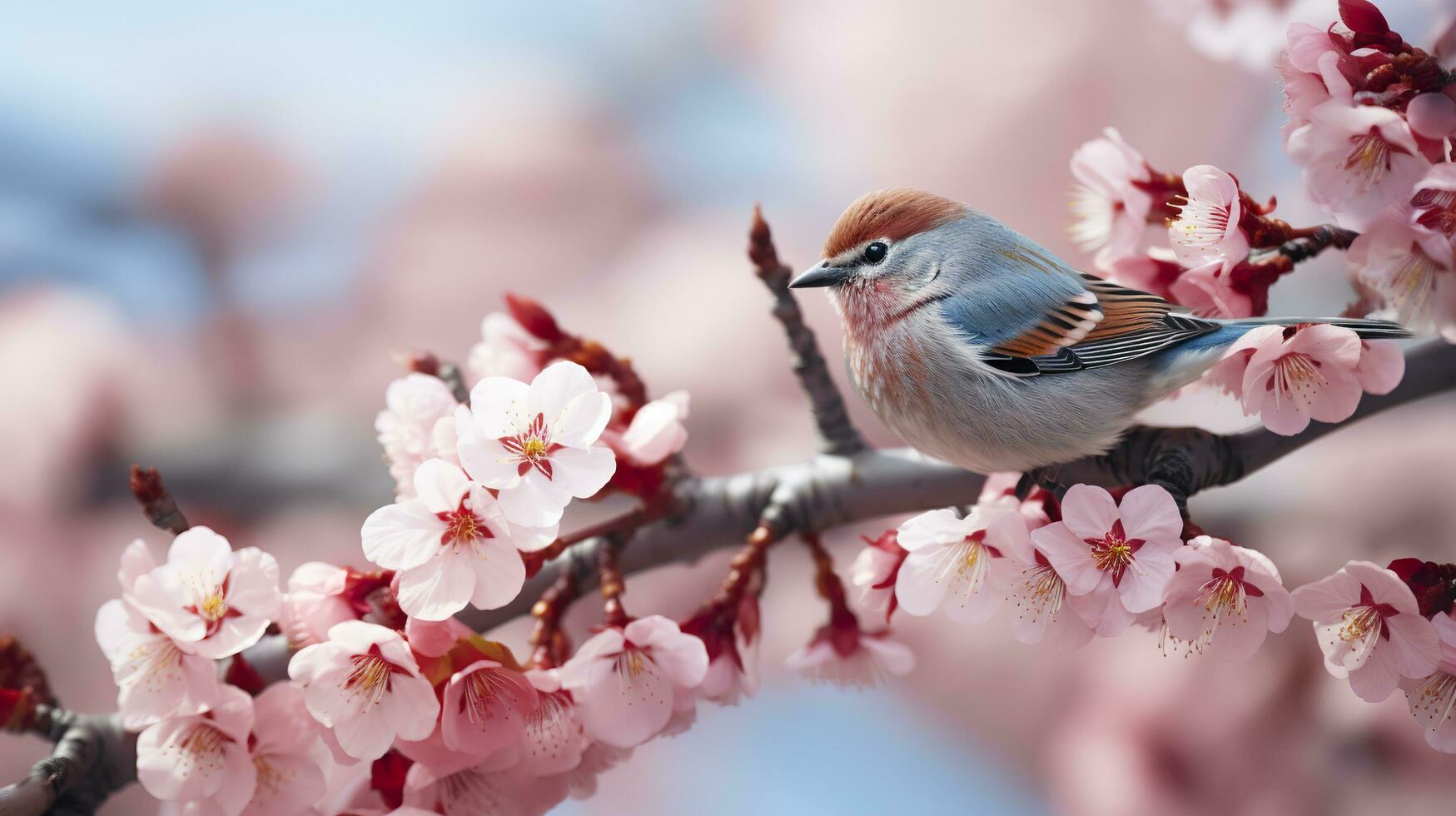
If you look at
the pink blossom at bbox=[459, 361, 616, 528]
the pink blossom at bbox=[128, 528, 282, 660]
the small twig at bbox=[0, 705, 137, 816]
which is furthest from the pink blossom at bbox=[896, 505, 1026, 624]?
the small twig at bbox=[0, 705, 137, 816]

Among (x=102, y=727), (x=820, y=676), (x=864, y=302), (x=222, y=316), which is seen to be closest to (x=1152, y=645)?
(x=820, y=676)

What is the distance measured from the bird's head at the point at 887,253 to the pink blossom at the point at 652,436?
0.23 feet

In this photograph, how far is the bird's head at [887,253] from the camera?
0.33m

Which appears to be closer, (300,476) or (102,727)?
(102,727)

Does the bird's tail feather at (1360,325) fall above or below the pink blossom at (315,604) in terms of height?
above

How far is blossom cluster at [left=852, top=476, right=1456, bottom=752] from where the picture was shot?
27 cm

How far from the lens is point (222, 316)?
930 millimetres

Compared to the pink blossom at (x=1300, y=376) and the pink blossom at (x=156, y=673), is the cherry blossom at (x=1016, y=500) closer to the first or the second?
the pink blossom at (x=1300, y=376)

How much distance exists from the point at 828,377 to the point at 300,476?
65cm

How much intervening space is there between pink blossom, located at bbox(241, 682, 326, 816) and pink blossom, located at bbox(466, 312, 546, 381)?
0.15m

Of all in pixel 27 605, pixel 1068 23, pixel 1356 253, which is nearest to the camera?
pixel 1356 253

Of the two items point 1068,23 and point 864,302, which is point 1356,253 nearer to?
point 864,302

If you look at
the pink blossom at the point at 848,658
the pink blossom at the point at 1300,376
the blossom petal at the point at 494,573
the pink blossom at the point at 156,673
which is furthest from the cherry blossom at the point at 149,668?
the pink blossom at the point at 1300,376

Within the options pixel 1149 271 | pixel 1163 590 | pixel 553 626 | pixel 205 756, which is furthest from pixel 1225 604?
pixel 205 756
